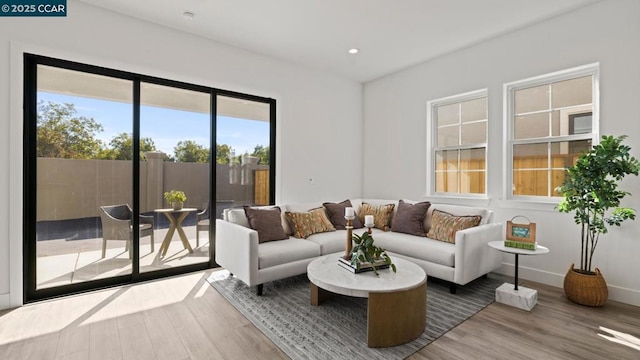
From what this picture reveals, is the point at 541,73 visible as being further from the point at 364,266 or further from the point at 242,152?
the point at 242,152

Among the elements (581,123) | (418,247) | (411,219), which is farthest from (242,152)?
(581,123)

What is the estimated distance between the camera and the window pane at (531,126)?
11.5ft

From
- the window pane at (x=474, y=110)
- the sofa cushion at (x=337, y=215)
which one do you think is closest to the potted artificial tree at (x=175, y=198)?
the sofa cushion at (x=337, y=215)

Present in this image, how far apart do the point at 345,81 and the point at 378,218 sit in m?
2.49

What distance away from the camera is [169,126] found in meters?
3.63

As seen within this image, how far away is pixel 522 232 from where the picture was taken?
2947 millimetres

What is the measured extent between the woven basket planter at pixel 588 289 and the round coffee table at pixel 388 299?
1.60m

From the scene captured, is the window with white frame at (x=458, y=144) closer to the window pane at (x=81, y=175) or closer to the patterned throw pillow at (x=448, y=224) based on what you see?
the patterned throw pillow at (x=448, y=224)

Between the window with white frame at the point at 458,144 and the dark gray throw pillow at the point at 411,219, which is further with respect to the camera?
the window with white frame at the point at 458,144

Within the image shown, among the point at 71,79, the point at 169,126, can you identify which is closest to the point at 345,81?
the point at 169,126

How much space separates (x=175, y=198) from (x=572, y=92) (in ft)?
15.3

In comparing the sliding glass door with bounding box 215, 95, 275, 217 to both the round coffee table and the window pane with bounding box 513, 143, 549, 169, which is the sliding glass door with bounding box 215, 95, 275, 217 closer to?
the round coffee table

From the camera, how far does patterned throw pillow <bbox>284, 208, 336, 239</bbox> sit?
3.69 m

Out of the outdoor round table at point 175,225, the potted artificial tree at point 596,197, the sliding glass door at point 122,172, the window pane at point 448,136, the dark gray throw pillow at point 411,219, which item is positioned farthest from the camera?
the window pane at point 448,136
